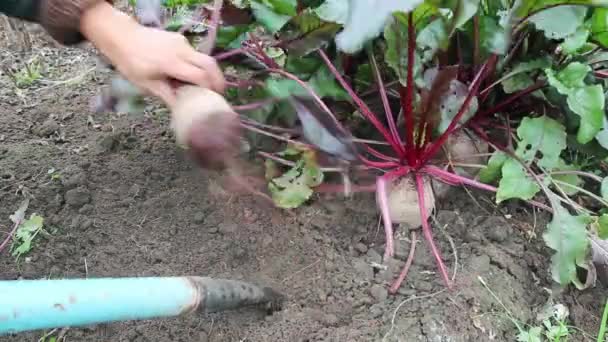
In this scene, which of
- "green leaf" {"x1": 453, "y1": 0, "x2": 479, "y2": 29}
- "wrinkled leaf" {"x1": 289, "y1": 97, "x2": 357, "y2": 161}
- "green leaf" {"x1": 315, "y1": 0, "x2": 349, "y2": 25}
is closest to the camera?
"green leaf" {"x1": 453, "y1": 0, "x2": 479, "y2": 29}

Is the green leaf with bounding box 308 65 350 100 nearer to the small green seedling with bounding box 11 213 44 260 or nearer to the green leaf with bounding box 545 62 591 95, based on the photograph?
the green leaf with bounding box 545 62 591 95

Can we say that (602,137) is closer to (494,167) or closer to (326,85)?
(494,167)

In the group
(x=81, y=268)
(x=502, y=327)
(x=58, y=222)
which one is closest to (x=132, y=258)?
(x=81, y=268)

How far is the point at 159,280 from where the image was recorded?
3.01ft

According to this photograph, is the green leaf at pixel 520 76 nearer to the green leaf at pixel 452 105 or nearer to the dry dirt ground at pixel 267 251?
the green leaf at pixel 452 105

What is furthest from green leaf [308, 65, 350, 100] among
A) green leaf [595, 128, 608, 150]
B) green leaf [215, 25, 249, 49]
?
green leaf [595, 128, 608, 150]

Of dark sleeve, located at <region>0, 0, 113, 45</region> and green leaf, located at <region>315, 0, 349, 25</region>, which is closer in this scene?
dark sleeve, located at <region>0, 0, 113, 45</region>

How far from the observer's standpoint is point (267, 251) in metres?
1.40

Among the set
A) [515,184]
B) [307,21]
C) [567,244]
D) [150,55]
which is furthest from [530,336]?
[150,55]

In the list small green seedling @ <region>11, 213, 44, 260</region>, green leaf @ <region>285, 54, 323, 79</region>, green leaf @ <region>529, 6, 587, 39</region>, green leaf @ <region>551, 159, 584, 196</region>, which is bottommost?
small green seedling @ <region>11, 213, 44, 260</region>

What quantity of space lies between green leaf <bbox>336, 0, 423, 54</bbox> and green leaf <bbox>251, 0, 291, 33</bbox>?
41 cm

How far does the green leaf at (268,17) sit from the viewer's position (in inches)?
55.1

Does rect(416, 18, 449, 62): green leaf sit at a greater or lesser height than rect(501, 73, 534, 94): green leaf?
greater

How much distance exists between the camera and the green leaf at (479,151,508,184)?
4.60ft
